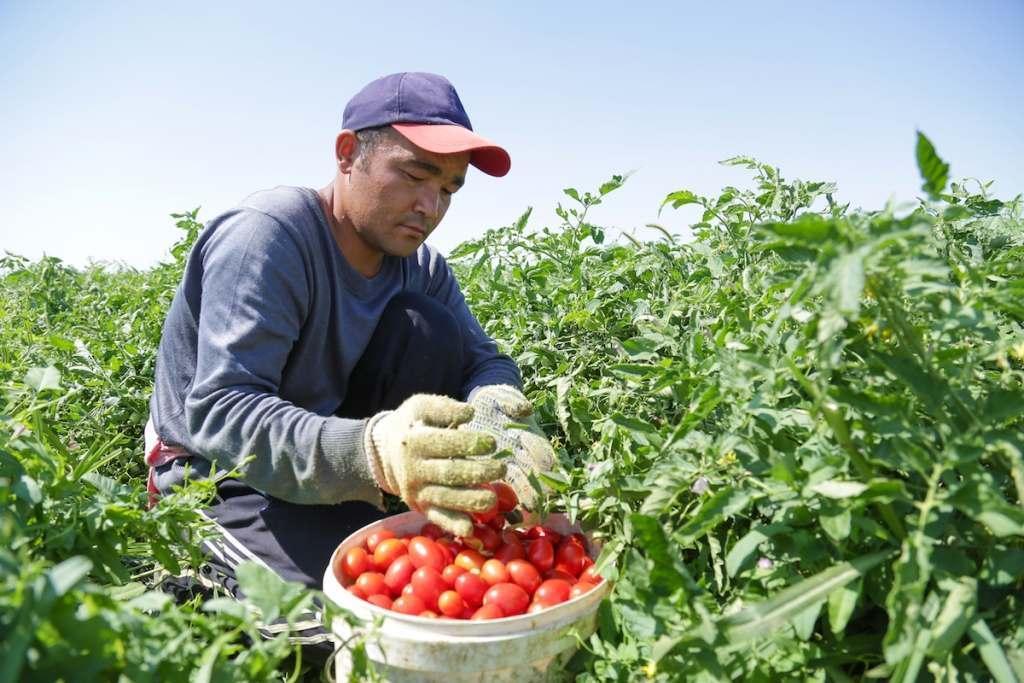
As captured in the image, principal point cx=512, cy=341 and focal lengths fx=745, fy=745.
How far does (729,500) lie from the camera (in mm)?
1286

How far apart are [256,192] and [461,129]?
68 cm

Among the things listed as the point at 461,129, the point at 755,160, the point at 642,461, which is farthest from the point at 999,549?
the point at 461,129

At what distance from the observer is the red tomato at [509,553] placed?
6.21 ft

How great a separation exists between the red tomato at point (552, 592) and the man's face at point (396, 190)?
1.21 metres

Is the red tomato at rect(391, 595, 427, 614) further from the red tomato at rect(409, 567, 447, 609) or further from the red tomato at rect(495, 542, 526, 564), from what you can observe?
the red tomato at rect(495, 542, 526, 564)

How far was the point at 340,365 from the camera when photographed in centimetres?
247

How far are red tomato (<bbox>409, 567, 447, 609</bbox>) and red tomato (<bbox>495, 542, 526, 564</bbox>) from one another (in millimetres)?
198

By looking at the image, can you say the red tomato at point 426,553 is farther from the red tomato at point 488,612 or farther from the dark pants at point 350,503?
the dark pants at point 350,503

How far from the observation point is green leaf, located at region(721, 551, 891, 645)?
1.16 metres

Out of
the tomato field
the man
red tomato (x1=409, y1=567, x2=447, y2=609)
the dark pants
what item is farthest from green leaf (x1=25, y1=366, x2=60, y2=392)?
red tomato (x1=409, y1=567, x2=447, y2=609)

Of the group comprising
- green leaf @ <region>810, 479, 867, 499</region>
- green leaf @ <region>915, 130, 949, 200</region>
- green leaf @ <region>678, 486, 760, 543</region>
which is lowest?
green leaf @ <region>678, 486, 760, 543</region>

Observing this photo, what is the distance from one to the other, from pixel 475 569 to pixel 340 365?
0.93 metres

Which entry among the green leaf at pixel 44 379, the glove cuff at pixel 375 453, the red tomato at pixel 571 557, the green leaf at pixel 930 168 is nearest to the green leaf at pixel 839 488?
the green leaf at pixel 930 168

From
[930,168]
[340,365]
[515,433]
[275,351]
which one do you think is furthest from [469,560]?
[930,168]
